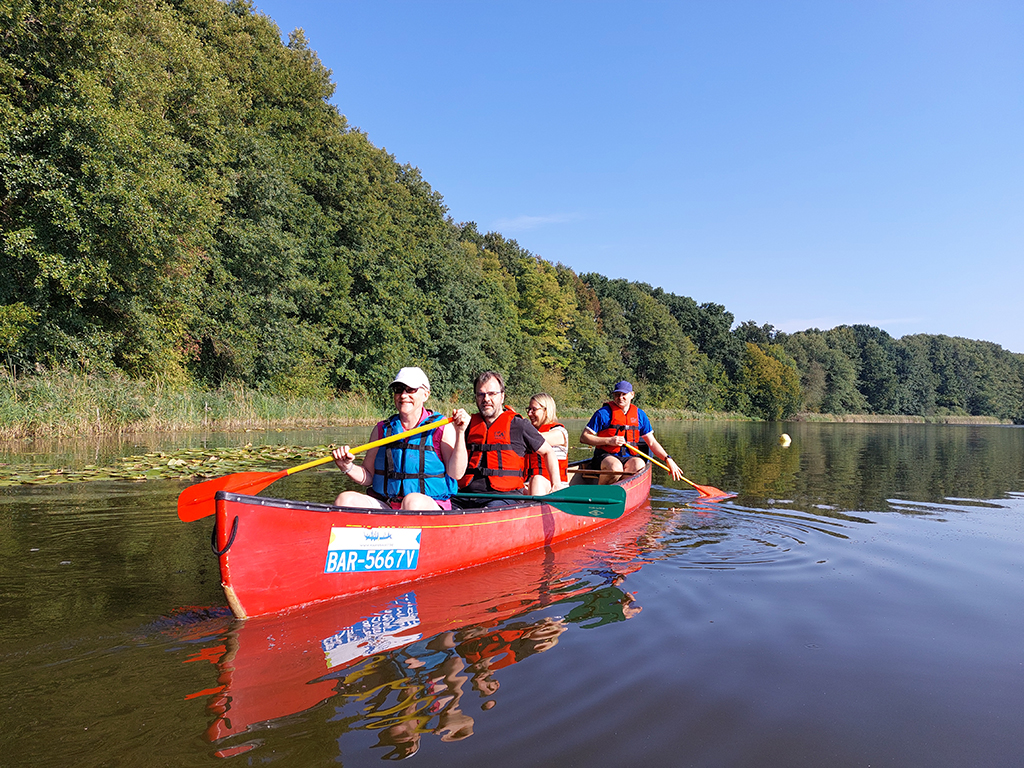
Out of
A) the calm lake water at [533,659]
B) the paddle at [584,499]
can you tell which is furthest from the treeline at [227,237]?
the paddle at [584,499]

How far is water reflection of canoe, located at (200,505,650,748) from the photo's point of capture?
2762mm

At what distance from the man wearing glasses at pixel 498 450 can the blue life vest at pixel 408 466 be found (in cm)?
72

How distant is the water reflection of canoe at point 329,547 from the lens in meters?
3.49

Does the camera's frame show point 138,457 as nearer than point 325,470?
Yes

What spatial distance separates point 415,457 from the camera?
4.75 metres

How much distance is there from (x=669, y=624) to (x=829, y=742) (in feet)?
4.40

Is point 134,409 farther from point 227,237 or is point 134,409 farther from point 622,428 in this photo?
point 622,428

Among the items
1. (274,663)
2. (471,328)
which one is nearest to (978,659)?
(274,663)

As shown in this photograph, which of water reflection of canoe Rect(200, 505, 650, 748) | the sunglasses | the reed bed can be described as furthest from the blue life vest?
the reed bed

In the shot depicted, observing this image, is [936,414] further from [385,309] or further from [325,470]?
[325,470]

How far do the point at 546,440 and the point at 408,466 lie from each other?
5.49 ft

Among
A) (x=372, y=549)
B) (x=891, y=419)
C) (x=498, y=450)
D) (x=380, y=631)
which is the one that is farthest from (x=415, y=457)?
(x=891, y=419)

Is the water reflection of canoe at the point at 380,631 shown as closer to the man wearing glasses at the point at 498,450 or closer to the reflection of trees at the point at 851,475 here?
the man wearing glasses at the point at 498,450

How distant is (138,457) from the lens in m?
9.25
